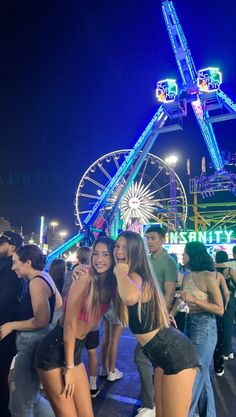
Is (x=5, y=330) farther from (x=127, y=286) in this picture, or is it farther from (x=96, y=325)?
(x=127, y=286)

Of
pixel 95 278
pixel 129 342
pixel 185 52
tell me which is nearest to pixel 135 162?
pixel 185 52

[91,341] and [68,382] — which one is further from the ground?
[68,382]

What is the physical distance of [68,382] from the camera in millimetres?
2223

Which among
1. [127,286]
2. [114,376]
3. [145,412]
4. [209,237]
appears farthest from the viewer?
[209,237]

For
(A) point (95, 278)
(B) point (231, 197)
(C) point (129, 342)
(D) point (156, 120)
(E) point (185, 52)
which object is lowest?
(C) point (129, 342)

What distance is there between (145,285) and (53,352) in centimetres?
81

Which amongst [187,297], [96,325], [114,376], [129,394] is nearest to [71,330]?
[96,325]

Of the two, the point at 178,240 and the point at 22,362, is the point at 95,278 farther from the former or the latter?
the point at 178,240

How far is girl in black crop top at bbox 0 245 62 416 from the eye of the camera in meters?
2.52

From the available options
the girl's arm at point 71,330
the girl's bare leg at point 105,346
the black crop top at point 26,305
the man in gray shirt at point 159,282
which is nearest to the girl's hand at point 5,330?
the black crop top at point 26,305

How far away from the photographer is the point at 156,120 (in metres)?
21.7

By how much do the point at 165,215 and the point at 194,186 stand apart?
5757 millimetres

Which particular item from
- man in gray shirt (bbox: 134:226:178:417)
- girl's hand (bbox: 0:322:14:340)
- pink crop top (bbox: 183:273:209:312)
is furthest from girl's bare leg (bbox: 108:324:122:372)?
girl's hand (bbox: 0:322:14:340)

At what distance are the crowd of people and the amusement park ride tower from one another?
1761 cm
